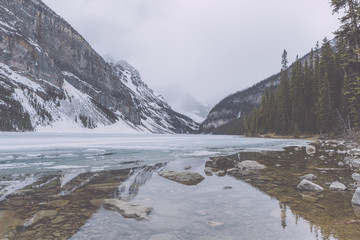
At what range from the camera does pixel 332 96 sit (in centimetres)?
4572

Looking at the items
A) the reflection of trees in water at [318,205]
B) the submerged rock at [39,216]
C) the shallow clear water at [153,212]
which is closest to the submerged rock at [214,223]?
the shallow clear water at [153,212]

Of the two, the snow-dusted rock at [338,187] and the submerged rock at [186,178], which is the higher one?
the snow-dusted rock at [338,187]

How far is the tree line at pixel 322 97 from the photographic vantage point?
18.2m

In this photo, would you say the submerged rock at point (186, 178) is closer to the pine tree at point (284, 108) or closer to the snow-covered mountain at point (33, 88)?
the pine tree at point (284, 108)

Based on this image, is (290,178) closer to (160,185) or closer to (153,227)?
(160,185)

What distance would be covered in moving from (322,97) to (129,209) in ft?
162

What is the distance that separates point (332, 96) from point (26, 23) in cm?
22974

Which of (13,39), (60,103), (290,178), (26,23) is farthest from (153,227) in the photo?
(26,23)

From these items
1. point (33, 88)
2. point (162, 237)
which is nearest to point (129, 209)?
point (162, 237)

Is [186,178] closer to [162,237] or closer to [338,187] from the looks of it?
[162,237]

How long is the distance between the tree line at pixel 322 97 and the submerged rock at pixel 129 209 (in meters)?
20.2

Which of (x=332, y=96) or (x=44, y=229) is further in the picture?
(x=332, y=96)

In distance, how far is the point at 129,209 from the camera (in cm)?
520

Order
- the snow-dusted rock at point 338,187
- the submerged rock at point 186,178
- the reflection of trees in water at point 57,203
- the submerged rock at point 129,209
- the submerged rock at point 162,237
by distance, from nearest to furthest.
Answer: the submerged rock at point 162,237, the reflection of trees in water at point 57,203, the submerged rock at point 129,209, the snow-dusted rock at point 338,187, the submerged rock at point 186,178
